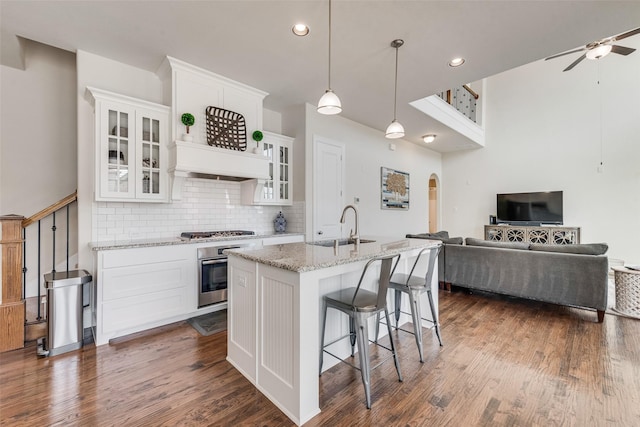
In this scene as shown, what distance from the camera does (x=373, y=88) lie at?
377 centimetres

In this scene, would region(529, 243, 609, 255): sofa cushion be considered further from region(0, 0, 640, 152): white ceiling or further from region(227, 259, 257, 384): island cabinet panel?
region(227, 259, 257, 384): island cabinet panel

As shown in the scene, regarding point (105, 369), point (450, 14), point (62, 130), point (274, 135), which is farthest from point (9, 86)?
point (450, 14)

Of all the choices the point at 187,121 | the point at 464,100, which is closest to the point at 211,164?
the point at 187,121

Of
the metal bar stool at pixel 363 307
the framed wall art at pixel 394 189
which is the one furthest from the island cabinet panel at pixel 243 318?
the framed wall art at pixel 394 189

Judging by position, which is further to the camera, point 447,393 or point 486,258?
point 486,258

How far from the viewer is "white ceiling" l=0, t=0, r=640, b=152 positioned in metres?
2.25

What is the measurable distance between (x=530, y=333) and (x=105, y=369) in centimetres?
396

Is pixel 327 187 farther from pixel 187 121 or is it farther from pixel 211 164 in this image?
pixel 187 121

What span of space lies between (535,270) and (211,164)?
4250 millimetres

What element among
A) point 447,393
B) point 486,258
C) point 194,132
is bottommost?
point 447,393

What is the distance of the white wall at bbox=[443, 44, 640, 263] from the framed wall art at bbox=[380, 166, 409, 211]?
2.22 metres

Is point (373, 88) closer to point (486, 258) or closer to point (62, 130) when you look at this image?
point (486, 258)

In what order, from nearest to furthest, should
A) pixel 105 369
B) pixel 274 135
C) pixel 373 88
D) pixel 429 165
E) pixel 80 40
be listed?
pixel 105 369, pixel 80 40, pixel 373 88, pixel 274 135, pixel 429 165

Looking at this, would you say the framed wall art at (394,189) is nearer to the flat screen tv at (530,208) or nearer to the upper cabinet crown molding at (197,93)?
the flat screen tv at (530,208)
